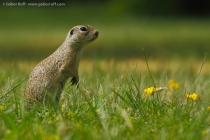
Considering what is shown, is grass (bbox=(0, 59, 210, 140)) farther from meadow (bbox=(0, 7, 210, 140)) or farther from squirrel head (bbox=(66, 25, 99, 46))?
squirrel head (bbox=(66, 25, 99, 46))

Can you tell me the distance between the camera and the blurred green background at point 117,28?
12.5m

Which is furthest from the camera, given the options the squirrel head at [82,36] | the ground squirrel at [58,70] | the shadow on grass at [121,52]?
the shadow on grass at [121,52]

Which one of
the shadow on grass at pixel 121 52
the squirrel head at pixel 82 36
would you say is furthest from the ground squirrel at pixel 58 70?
the shadow on grass at pixel 121 52

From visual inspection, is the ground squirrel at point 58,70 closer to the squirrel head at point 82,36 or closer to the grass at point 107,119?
the squirrel head at point 82,36

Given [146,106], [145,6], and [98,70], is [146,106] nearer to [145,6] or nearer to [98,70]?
[98,70]

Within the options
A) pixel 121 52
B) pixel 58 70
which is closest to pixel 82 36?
pixel 58 70

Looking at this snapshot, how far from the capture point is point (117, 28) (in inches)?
724

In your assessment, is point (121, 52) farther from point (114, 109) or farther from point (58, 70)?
point (114, 109)

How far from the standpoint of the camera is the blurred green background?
40.9 ft

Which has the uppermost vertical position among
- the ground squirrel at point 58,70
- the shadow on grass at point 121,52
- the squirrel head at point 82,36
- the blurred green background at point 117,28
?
the squirrel head at point 82,36

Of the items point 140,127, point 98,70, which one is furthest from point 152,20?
point 140,127

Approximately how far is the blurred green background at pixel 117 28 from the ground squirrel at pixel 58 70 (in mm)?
3477

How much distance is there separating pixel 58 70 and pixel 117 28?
13.2 metres

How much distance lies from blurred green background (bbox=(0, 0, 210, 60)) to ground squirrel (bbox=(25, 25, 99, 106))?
3.48 m
